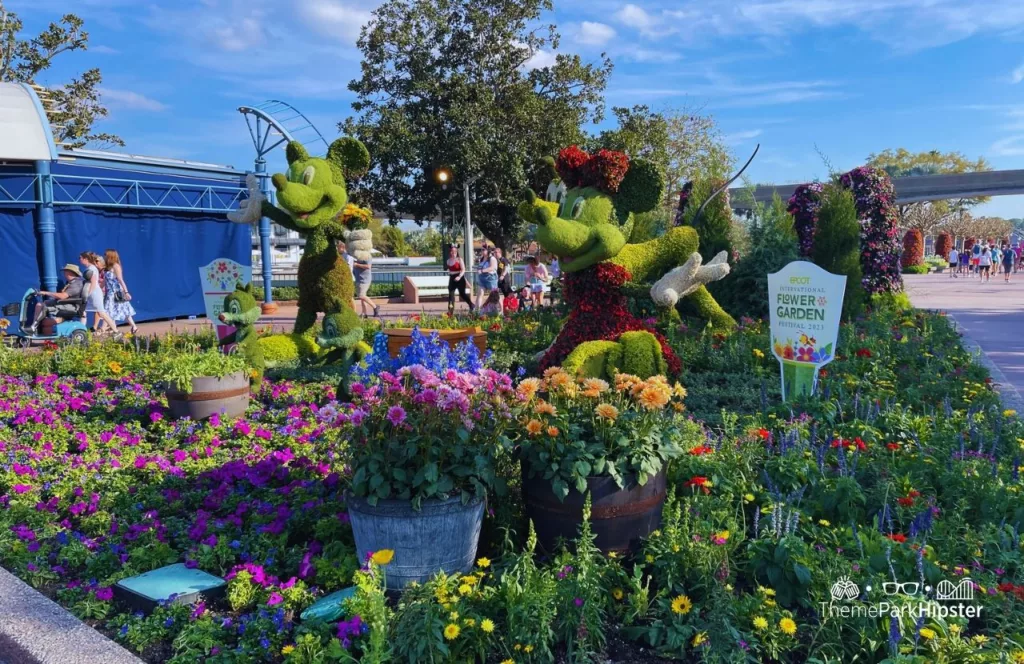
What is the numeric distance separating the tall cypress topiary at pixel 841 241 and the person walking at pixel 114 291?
34.6ft

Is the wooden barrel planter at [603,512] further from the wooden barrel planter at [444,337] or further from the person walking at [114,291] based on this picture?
the person walking at [114,291]

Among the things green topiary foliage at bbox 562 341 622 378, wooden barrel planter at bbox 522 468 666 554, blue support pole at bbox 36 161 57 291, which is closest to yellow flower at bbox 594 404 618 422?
wooden barrel planter at bbox 522 468 666 554

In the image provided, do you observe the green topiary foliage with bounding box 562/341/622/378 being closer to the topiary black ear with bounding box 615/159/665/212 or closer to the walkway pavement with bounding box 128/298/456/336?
the topiary black ear with bounding box 615/159/665/212

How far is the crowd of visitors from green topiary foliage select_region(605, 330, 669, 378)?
24.9m

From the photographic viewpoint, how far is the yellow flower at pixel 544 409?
9.77 ft

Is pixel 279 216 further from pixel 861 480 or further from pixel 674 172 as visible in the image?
pixel 674 172

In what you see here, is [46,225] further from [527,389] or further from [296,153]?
[527,389]

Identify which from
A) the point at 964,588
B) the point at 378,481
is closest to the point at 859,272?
the point at 964,588

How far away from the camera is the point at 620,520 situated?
9.63 feet

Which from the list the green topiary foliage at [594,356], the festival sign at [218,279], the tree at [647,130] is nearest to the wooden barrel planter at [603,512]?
the green topiary foliage at [594,356]

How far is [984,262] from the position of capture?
85.7ft

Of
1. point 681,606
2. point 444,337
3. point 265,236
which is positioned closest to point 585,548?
point 681,606

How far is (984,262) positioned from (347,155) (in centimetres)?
2662

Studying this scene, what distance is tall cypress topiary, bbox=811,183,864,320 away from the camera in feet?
33.5
